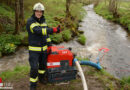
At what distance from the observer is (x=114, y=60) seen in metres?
8.84

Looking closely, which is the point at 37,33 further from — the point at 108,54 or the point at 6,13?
the point at 6,13

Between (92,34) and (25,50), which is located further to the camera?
(92,34)

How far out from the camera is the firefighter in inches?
131

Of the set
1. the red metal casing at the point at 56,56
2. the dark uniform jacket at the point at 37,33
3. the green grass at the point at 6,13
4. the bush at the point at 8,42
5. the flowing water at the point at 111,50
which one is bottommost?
the flowing water at the point at 111,50

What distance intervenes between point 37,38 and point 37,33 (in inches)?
11.2

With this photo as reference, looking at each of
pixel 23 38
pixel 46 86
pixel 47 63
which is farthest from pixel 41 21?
pixel 23 38

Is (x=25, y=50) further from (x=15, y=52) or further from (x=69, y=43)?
(x=69, y=43)

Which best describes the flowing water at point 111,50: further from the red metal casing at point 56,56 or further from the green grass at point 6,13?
the green grass at point 6,13

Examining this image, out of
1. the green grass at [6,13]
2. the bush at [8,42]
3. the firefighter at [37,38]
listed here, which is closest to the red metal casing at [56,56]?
the firefighter at [37,38]

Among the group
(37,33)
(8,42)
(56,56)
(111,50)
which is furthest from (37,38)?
(111,50)

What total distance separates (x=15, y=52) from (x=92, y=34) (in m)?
9.16

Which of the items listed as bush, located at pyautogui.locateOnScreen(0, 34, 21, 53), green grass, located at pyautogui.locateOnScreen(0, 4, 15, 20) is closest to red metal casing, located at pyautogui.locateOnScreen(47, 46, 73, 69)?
bush, located at pyautogui.locateOnScreen(0, 34, 21, 53)

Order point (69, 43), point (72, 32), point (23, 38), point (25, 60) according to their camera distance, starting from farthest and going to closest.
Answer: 1. point (72, 32)
2. point (69, 43)
3. point (23, 38)
4. point (25, 60)

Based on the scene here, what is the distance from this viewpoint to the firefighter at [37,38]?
3330 millimetres
